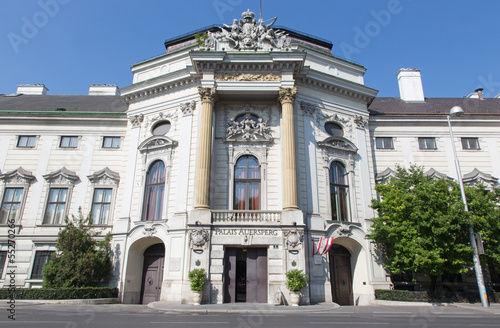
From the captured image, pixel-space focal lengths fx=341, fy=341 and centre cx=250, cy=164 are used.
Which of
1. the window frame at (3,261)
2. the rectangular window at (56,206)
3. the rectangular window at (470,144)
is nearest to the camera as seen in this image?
the window frame at (3,261)

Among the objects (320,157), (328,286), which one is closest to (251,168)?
(320,157)

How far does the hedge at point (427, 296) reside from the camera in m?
20.8

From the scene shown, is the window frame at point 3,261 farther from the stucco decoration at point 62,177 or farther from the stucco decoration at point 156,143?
the stucco decoration at point 156,143

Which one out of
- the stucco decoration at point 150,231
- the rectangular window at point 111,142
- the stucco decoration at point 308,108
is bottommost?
the stucco decoration at point 150,231

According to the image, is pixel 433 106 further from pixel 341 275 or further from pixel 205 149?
pixel 205 149

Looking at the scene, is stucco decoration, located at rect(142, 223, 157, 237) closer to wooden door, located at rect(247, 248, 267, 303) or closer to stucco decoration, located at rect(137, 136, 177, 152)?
stucco decoration, located at rect(137, 136, 177, 152)

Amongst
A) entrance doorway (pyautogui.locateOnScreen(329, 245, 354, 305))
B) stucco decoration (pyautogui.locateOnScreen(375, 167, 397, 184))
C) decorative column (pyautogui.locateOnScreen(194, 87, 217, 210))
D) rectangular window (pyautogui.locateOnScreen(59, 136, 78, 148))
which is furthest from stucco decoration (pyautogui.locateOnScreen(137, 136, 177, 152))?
stucco decoration (pyautogui.locateOnScreen(375, 167, 397, 184))

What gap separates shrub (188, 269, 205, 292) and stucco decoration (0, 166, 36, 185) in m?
17.4

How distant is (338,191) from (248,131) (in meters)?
7.75

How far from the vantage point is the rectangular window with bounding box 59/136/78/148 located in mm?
28781

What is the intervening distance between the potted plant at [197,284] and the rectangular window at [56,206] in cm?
1353

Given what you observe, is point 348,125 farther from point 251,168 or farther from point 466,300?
point 466,300

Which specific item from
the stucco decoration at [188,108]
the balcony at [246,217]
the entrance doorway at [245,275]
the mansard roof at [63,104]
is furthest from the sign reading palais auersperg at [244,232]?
the mansard roof at [63,104]

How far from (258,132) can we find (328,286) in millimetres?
10937
